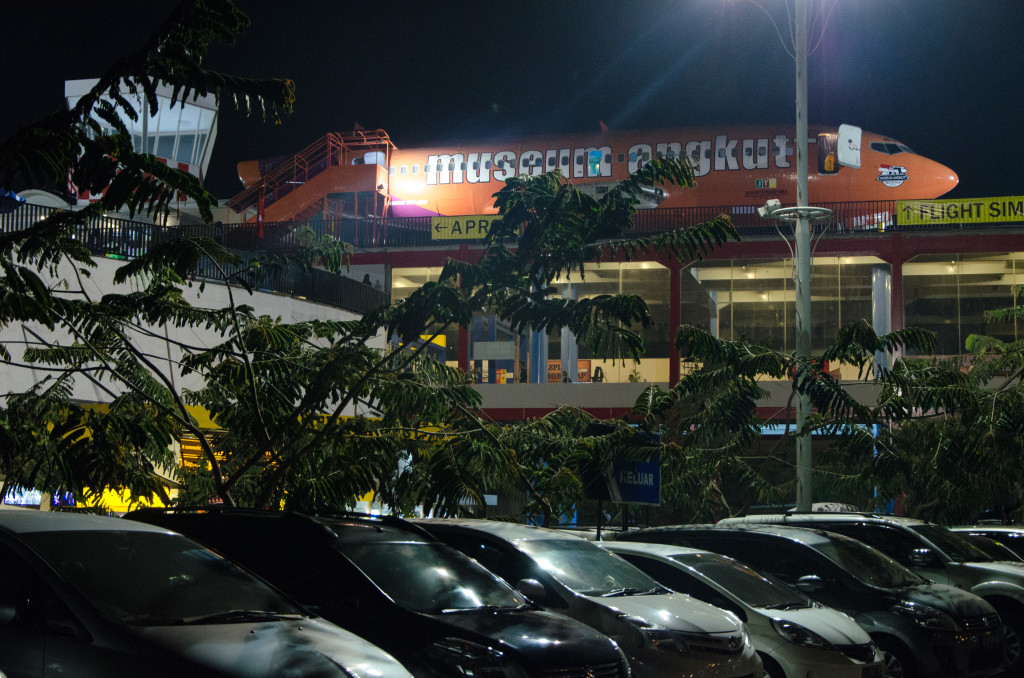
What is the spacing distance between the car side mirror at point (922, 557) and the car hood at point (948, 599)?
1740 millimetres

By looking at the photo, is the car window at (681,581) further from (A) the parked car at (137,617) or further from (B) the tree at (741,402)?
(A) the parked car at (137,617)

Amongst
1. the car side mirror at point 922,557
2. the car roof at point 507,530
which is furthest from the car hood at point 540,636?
the car side mirror at point 922,557

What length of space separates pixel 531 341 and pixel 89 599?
3484 centimetres

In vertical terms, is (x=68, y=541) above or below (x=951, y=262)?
below

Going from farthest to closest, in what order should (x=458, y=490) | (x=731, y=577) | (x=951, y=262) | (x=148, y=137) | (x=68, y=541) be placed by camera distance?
(x=148, y=137), (x=951, y=262), (x=458, y=490), (x=731, y=577), (x=68, y=541)

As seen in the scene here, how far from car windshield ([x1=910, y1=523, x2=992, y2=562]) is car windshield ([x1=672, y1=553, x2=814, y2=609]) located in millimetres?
4203

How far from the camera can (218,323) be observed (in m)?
10.0

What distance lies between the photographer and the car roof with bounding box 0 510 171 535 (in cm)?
617

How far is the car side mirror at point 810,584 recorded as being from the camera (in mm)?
10062

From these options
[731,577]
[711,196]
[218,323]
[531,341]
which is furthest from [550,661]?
[711,196]

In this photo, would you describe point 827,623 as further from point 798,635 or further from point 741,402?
point 741,402

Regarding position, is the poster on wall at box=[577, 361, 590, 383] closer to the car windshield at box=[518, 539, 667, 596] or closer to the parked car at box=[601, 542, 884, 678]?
the parked car at box=[601, 542, 884, 678]

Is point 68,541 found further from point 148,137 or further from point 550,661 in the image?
point 148,137

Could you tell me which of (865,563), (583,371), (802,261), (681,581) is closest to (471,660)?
(681,581)
